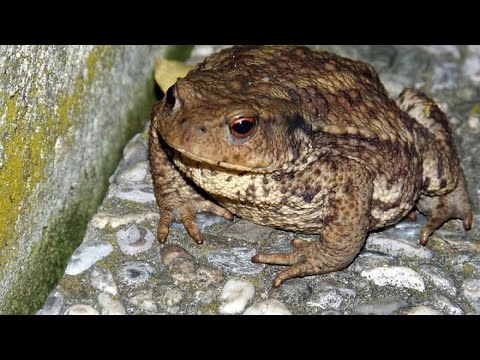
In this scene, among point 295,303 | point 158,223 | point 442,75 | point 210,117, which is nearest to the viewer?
point 210,117

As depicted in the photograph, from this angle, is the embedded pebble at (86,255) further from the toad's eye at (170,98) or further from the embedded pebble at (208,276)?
the toad's eye at (170,98)

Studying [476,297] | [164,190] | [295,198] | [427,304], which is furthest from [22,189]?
Answer: [476,297]

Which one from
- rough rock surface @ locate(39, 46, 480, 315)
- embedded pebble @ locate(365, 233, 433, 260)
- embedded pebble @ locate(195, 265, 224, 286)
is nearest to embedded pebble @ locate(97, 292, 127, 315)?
rough rock surface @ locate(39, 46, 480, 315)

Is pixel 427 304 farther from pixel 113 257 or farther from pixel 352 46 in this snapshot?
pixel 352 46

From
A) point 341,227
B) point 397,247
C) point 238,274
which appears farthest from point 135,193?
point 397,247

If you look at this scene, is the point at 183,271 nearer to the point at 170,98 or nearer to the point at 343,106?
Answer: the point at 170,98
